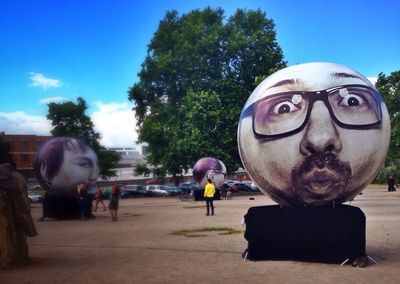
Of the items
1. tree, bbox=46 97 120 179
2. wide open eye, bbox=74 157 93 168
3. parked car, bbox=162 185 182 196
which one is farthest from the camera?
tree, bbox=46 97 120 179

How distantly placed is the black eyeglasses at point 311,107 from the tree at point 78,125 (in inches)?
1792

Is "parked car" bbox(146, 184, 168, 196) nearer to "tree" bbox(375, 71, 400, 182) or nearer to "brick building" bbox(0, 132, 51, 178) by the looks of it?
"tree" bbox(375, 71, 400, 182)

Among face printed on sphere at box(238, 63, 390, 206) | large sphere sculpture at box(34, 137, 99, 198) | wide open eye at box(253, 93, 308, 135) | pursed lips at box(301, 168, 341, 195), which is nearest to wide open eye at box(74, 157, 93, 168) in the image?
large sphere sculpture at box(34, 137, 99, 198)

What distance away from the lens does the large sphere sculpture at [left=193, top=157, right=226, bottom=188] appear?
33.0 meters

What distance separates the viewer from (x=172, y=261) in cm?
964


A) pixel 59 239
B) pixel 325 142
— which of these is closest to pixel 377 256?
pixel 325 142

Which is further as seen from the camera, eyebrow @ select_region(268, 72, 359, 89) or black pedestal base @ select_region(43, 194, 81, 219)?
black pedestal base @ select_region(43, 194, 81, 219)

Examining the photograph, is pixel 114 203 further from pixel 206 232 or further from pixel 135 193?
pixel 135 193

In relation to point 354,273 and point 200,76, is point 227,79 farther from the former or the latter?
point 354,273

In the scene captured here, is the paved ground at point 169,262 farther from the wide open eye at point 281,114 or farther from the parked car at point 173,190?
the parked car at point 173,190

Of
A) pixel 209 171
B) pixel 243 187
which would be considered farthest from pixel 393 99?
pixel 209 171

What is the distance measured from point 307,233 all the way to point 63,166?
12.7 m

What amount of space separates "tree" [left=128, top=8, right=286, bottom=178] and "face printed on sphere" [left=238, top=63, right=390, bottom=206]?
2881cm

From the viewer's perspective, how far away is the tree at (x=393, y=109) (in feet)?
132
